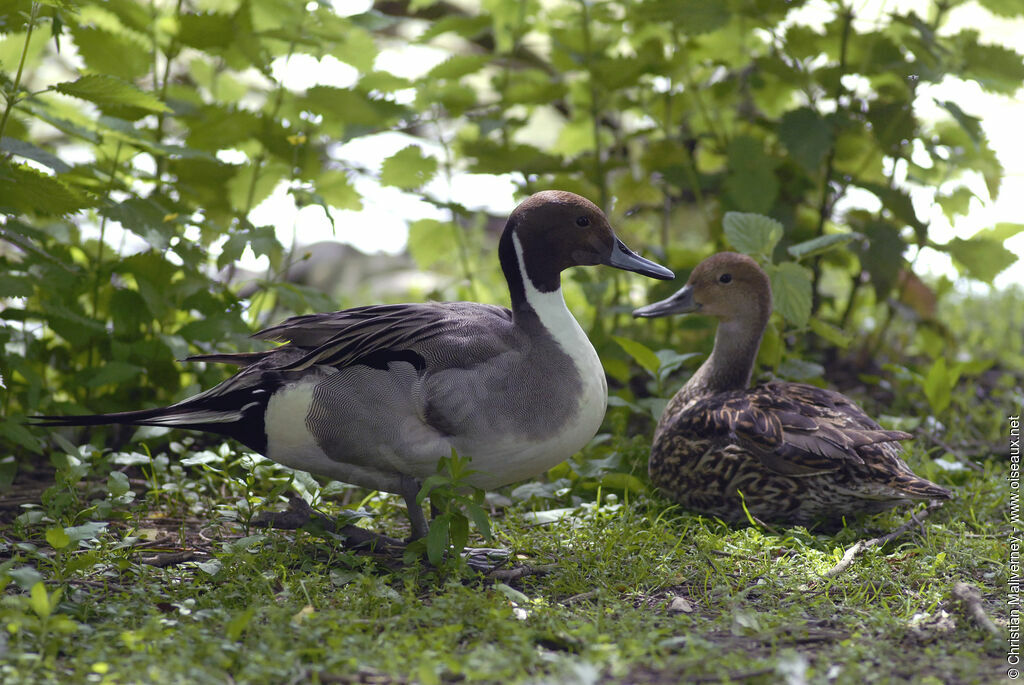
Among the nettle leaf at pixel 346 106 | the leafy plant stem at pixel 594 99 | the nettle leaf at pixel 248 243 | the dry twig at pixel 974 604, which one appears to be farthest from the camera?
the leafy plant stem at pixel 594 99

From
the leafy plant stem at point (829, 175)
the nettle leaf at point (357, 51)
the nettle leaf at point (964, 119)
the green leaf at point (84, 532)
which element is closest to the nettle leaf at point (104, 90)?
the nettle leaf at point (357, 51)

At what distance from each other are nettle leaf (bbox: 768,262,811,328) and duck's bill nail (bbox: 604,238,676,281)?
73cm

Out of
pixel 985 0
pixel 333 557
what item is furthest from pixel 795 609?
pixel 985 0

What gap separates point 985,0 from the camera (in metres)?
4.35

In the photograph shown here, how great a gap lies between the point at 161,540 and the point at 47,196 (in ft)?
3.89

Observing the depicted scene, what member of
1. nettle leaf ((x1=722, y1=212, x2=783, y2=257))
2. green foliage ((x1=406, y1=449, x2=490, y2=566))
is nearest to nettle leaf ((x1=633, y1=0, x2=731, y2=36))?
nettle leaf ((x1=722, y1=212, x2=783, y2=257))

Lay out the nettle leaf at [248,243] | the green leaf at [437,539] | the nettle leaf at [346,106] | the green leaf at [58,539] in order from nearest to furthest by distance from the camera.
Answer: the green leaf at [58,539], the green leaf at [437,539], the nettle leaf at [248,243], the nettle leaf at [346,106]

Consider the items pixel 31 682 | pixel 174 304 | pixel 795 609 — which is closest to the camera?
pixel 31 682

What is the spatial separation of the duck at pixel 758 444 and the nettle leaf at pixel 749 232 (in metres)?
0.05

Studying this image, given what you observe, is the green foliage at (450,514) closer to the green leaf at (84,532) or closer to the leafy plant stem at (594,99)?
the green leaf at (84,532)

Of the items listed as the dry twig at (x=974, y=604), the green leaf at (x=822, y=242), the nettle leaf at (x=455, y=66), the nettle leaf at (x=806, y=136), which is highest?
the nettle leaf at (x=455, y=66)

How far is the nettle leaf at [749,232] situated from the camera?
12.7 ft

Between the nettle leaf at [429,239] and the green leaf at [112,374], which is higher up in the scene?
the nettle leaf at [429,239]

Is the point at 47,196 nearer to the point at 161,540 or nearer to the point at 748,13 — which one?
the point at 161,540
